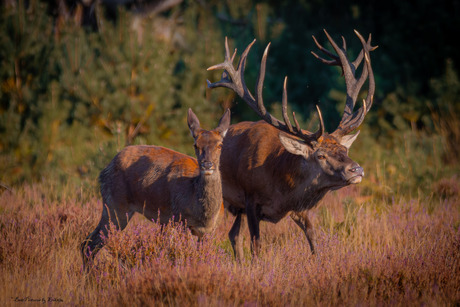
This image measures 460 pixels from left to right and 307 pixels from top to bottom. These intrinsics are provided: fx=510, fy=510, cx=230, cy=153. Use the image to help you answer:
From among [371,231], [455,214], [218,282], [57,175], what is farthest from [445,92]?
[218,282]

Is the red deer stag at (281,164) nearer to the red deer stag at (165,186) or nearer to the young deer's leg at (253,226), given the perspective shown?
the young deer's leg at (253,226)

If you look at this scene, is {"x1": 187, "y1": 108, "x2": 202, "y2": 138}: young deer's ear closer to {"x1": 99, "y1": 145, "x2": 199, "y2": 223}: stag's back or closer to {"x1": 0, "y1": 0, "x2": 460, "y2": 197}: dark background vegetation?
{"x1": 99, "y1": 145, "x2": 199, "y2": 223}: stag's back

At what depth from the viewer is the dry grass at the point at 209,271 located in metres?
4.05

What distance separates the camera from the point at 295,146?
564 cm

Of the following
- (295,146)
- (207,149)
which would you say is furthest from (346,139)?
(207,149)

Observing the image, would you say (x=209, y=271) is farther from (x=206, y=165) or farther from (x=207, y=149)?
(x=207, y=149)

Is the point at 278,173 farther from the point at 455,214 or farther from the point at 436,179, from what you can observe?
the point at 436,179

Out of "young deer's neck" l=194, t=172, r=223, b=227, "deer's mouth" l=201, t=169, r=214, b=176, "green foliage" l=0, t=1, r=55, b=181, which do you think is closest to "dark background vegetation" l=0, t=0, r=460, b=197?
"green foliage" l=0, t=1, r=55, b=181

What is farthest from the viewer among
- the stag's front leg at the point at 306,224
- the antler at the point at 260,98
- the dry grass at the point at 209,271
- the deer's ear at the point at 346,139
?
the stag's front leg at the point at 306,224

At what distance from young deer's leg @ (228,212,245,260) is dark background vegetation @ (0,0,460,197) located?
307cm

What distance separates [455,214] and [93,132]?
8.70 meters

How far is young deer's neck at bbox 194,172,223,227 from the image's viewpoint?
17.1 ft

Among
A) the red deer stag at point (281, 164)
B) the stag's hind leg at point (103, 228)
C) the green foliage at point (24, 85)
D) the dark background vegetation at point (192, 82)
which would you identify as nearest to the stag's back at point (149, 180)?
the stag's hind leg at point (103, 228)

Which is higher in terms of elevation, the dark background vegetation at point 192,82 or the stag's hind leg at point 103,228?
the dark background vegetation at point 192,82
